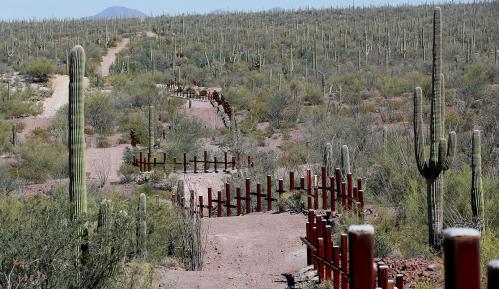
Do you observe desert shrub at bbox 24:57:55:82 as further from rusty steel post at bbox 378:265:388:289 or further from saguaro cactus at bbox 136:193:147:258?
rusty steel post at bbox 378:265:388:289

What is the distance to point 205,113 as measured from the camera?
43.2 m

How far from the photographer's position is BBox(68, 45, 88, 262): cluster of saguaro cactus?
10027 millimetres

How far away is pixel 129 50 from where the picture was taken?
76.1 meters

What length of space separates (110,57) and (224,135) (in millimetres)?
41905

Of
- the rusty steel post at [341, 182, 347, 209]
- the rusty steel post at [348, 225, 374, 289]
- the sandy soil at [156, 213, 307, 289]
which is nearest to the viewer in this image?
the rusty steel post at [348, 225, 374, 289]

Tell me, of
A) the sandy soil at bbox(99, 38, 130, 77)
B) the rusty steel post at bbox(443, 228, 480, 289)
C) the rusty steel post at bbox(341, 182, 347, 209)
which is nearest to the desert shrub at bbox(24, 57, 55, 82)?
the sandy soil at bbox(99, 38, 130, 77)

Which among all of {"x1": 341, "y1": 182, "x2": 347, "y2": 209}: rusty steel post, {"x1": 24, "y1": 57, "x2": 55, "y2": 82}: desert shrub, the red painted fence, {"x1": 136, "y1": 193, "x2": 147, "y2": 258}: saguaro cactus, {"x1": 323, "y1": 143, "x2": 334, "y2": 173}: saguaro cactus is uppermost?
{"x1": 24, "y1": 57, "x2": 55, "y2": 82}: desert shrub

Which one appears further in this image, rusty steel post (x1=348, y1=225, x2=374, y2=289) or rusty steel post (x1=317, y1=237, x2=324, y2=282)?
rusty steel post (x1=317, y1=237, x2=324, y2=282)

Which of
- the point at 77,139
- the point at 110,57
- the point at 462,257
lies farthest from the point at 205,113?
the point at 462,257

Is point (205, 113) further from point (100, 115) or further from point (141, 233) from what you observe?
point (141, 233)

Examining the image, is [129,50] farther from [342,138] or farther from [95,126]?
[342,138]

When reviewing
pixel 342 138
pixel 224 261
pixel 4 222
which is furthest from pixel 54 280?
pixel 342 138

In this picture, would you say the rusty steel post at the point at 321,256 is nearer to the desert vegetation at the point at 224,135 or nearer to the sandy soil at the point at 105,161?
the desert vegetation at the point at 224,135

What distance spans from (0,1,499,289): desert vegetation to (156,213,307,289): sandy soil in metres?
0.23
